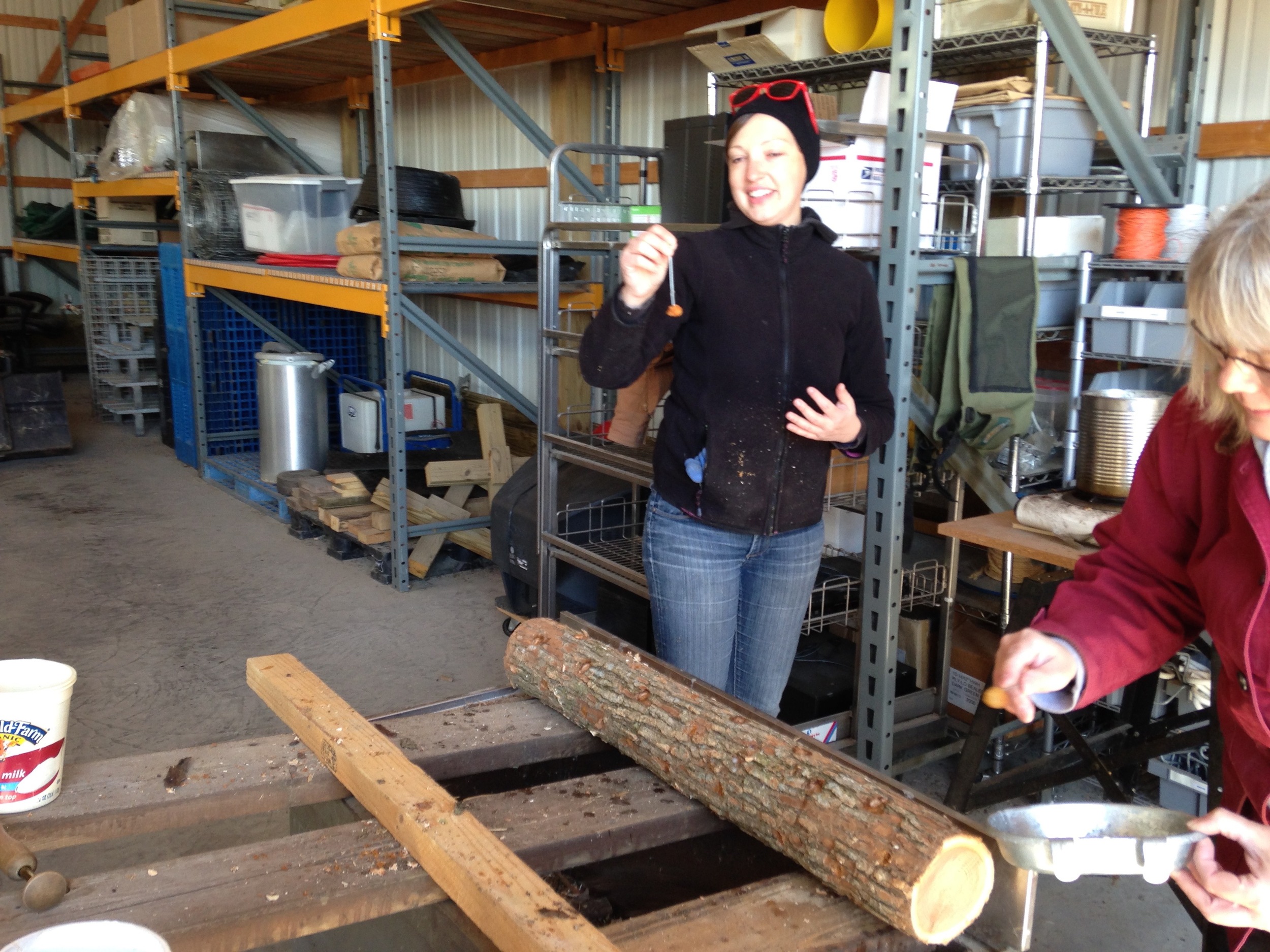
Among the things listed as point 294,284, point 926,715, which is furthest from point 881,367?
point 294,284

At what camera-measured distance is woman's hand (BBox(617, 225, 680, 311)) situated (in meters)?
1.80

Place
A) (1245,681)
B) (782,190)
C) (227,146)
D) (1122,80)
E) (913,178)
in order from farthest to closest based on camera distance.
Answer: (227,146), (1122,80), (913,178), (782,190), (1245,681)

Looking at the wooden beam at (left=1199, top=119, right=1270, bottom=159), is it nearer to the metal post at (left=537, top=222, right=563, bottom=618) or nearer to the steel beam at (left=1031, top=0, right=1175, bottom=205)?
the steel beam at (left=1031, top=0, right=1175, bottom=205)

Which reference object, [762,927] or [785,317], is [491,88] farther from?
[762,927]

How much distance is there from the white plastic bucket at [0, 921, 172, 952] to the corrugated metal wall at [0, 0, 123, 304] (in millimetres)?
12200

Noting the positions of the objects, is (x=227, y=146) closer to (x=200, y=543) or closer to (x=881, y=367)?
(x=200, y=543)

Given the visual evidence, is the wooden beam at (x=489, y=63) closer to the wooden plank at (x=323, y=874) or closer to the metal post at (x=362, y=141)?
the metal post at (x=362, y=141)

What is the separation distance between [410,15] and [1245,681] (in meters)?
4.13

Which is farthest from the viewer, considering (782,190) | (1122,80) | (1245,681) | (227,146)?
(227,146)

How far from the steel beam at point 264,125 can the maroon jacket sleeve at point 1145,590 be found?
6.18 m

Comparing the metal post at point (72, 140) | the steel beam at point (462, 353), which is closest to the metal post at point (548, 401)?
the steel beam at point (462, 353)

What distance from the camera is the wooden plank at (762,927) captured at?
1.12 metres

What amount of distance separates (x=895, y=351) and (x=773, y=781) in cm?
140

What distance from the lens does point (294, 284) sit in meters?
5.18
